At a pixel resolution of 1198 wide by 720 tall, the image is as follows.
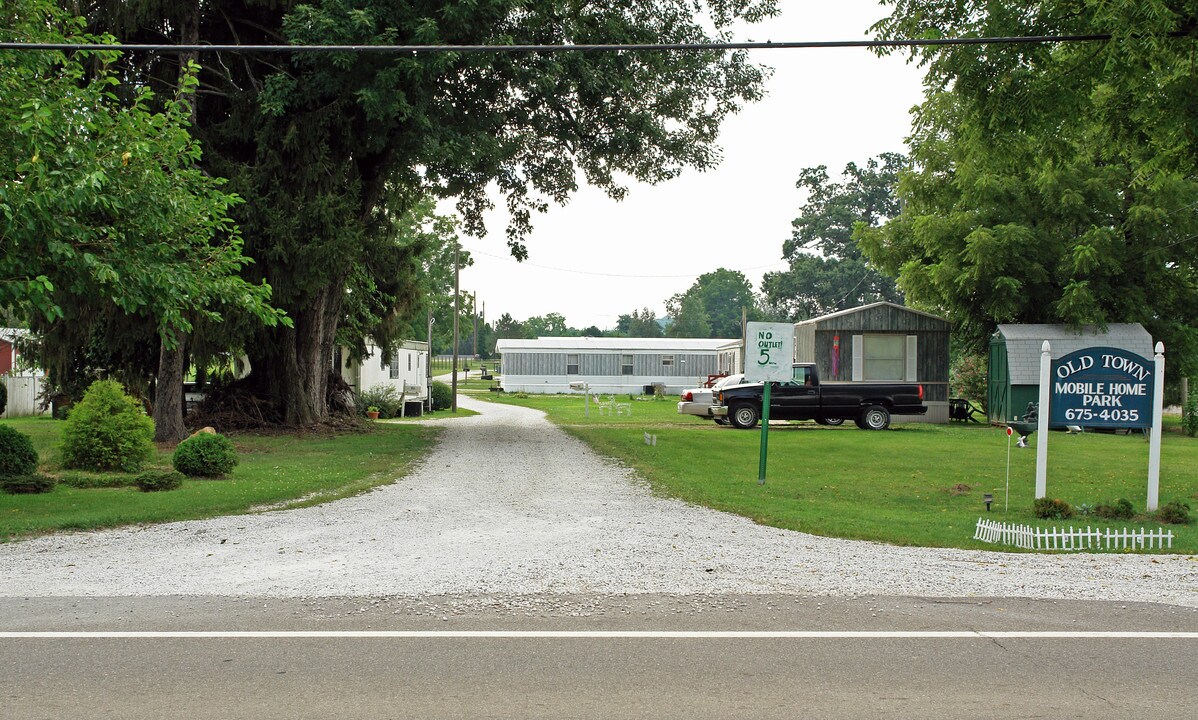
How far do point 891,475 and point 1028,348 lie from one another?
1424 cm

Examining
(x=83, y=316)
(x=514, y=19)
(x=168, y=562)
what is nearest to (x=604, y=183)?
(x=514, y=19)

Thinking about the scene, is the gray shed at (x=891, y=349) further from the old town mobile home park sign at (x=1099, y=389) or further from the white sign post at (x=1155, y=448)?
the white sign post at (x=1155, y=448)

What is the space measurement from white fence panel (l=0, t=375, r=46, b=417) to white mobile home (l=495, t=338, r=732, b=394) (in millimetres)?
23268

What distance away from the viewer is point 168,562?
26.2 ft

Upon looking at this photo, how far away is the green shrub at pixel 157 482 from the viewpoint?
1218 cm

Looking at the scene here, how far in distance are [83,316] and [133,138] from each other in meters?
10.6

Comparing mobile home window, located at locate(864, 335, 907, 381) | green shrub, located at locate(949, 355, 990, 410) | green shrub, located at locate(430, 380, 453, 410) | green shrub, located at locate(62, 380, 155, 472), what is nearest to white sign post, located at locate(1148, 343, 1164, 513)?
green shrub, located at locate(62, 380, 155, 472)

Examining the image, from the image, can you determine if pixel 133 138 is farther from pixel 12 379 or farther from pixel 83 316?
pixel 12 379

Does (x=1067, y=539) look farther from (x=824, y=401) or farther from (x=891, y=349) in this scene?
(x=891, y=349)

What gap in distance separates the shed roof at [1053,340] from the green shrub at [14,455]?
2433 centimetres

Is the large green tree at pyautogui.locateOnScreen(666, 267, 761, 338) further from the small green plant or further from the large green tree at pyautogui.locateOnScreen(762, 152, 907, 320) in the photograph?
the small green plant

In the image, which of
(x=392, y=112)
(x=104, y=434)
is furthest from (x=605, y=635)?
(x=392, y=112)

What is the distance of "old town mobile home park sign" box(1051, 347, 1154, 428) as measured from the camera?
11547 mm

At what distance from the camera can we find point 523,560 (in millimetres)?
8094
